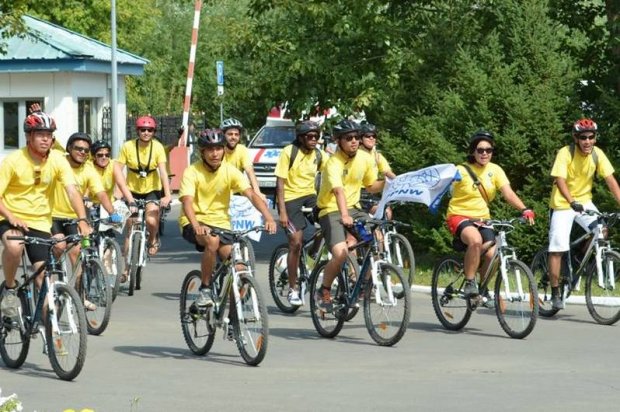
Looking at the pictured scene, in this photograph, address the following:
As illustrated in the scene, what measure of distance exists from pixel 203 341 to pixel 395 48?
1115 centimetres

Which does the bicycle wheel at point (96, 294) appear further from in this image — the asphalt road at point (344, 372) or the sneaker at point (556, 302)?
the sneaker at point (556, 302)

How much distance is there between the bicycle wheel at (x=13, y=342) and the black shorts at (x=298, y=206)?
4.27m

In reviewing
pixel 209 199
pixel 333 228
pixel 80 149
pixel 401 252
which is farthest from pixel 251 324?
pixel 401 252

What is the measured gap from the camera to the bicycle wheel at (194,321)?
12219 millimetres

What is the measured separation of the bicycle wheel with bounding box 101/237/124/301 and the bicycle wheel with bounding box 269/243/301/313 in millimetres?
1488

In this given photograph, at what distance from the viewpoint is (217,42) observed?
23844mm

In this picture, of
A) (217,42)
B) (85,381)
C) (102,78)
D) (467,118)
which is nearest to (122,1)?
(102,78)

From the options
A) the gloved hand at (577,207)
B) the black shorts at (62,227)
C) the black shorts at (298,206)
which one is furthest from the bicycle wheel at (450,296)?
the black shorts at (62,227)

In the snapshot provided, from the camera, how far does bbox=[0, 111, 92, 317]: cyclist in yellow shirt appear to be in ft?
37.7

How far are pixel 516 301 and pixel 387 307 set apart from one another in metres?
1.17

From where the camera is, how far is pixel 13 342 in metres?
11.7

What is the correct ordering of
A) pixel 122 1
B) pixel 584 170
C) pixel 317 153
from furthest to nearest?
pixel 122 1 → pixel 317 153 → pixel 584 170

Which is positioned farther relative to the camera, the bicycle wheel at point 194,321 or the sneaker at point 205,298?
the bicycle wheel at point 194,321

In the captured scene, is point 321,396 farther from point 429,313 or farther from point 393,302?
point 429,313
